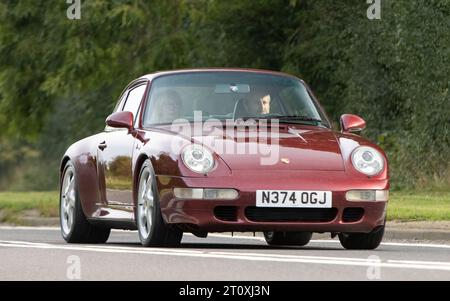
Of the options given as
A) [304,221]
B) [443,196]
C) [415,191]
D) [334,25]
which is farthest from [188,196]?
[334,25]

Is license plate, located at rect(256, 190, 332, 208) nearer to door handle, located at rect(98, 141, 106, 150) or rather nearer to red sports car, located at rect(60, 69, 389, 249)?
red sports car, located at rect(60, 69, 389, 249)

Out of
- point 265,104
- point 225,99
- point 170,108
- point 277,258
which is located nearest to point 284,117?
point 265,104

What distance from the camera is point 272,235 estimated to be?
14.9m

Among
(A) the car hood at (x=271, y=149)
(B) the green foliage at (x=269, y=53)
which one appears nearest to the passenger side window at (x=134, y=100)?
(A) the car hood at (x=271, y=149)

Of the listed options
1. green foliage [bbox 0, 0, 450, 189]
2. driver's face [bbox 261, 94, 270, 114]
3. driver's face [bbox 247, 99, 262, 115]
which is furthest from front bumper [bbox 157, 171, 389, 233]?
green foliage [bbox 0, 0, 450, 189]

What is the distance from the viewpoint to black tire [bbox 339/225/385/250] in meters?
13.2

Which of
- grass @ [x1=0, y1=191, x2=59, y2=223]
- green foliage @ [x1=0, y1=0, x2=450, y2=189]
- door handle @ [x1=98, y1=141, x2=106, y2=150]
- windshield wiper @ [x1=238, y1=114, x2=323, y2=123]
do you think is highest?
windshield wiper @ [x1=238, y1=114, x2=323, y2=123]

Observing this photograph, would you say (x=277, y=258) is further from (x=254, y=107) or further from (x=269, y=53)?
(x=269, y=53)

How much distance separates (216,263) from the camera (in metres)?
11.3

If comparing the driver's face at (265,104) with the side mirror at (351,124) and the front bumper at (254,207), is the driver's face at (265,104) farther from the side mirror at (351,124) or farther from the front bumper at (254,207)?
the front bumper at (254,207)

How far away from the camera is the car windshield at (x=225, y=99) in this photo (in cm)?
1370

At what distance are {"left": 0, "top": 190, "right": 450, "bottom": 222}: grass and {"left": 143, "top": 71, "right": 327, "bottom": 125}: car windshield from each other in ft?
13.4

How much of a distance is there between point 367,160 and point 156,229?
188 centimetres
